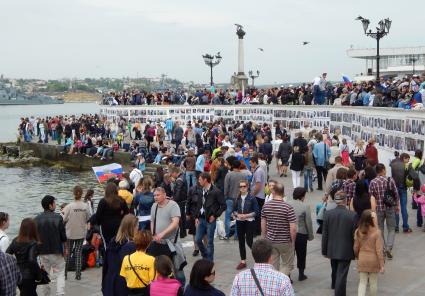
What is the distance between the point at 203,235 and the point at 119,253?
3758mm

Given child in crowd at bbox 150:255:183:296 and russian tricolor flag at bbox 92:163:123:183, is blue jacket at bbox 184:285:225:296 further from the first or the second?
russian tricolor flag at bbox 92:163:123:183

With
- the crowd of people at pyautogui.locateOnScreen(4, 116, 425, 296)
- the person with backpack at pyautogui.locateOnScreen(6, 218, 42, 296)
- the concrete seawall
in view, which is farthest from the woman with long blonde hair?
the concrete seawall

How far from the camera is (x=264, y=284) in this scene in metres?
5.21

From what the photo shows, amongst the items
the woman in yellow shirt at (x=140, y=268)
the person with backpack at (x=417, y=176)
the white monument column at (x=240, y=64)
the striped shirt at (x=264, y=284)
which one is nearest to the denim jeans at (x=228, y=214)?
the person with backpack at (x=417, y=176)

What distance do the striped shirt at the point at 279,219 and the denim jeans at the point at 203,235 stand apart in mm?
1933

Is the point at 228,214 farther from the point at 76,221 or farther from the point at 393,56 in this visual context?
the point at 393,56

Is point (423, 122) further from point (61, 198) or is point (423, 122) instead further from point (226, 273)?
point (61, 198)

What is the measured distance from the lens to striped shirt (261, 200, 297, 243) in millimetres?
8383

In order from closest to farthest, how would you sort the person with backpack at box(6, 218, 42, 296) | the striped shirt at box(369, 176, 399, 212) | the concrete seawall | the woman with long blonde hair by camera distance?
the woman with long blonde hair → the person with backpack at box(6, 218, 42, 296) → the striped shirt at box(369, 176, 399, 212) → the concrete seawall

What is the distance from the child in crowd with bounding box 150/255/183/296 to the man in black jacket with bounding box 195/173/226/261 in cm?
436

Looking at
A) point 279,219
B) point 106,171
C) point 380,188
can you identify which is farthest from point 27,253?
point 106,171

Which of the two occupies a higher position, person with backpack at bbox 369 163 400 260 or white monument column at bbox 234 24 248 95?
white monument column at bbox 234 24 248 95

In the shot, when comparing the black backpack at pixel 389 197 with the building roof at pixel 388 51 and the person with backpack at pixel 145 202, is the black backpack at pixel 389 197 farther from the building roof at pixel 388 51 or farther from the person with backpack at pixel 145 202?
the building roof at pixel 388 51

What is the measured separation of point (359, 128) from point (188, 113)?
636 inches
